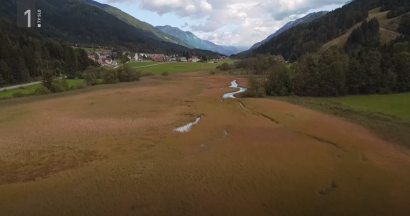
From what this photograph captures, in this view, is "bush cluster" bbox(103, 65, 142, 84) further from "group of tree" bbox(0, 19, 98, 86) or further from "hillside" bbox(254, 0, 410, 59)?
"hillside" bbox(254, 0, 410, 59)

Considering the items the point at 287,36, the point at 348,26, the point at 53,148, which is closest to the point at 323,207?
the point at 53,148

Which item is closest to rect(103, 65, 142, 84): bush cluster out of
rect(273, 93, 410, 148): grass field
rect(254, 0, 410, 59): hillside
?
rect(273, 93, 410, 148): grass field

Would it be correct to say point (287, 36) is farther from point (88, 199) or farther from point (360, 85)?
point (88, 199)

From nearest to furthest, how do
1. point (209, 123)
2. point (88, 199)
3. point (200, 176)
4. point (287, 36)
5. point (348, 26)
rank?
point (88, 199)
point (200, 176)
point (209, 123)
point (348, 26)
point (287, 36)

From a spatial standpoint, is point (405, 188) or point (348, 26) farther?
point (348, 26)

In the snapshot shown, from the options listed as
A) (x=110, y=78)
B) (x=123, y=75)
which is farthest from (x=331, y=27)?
(x=110, y=78)

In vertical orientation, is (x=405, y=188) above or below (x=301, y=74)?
below

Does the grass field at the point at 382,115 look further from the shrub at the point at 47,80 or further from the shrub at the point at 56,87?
the shrub at the point at 47,80

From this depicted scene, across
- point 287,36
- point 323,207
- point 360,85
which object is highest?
point 287,36
